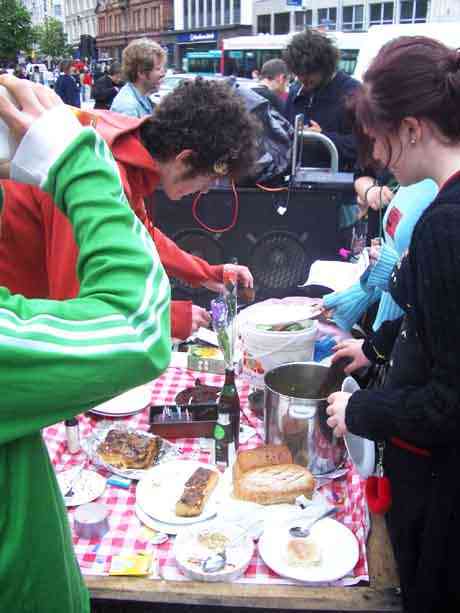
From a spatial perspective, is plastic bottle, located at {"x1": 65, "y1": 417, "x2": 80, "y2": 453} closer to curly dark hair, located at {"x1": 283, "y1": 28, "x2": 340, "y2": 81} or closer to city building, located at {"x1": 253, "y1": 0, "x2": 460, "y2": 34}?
curly dark hair, located at {"x1": 283, "y1": 28, "x2": 340, "y2": 81}

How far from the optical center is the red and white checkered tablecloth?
1.42m

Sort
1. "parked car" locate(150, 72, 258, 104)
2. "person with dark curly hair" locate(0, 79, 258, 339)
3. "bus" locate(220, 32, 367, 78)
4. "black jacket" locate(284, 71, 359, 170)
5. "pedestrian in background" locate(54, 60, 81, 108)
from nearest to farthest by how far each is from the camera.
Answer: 1. "person with dark curly hair" locate(0, 79, 258, 339)
2. "parked car" locate(150, 72, 258, 104)
3. "black jacket" locate(284, 71, 359, 170)
4. "pedestrian in background" locate(54, 60, 81, 108)
5. "bus" locate(220, 32, 367, 78)

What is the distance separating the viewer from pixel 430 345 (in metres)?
1.24

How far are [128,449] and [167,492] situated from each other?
0.70 feet

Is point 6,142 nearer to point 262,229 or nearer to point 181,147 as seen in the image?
point 181,147

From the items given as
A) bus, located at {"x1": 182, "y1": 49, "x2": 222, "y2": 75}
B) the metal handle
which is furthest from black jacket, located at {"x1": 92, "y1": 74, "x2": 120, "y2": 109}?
bus, located at {"x1": 182, "y1": 49, "x2": 222, "y2": 75}

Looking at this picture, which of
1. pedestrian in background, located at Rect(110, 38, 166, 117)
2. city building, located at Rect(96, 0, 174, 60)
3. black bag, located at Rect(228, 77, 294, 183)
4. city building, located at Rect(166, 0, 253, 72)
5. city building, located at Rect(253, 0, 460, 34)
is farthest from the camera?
city building, located at Rect(96, 0, 174, 60)

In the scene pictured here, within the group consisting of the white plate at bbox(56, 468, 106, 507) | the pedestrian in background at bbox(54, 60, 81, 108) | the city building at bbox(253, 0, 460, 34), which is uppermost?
the city building at bbox(253, 0, 460, 34)

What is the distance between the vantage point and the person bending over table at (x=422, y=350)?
1197mm

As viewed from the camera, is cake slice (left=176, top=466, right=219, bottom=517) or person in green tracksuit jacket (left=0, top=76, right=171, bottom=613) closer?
person in green tracksuit jacket (left=0, top=76, right=171, bottom=613)

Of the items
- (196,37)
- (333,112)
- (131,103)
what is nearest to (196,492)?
(333,112)

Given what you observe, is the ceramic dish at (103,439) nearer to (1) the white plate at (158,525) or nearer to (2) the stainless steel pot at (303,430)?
(1) the white plate at (158,525)

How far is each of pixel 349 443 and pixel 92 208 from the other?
116 cm

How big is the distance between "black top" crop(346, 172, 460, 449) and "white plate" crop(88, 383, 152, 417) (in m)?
0.86
